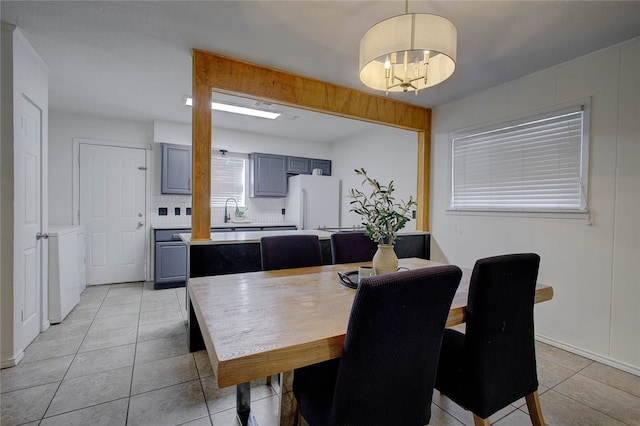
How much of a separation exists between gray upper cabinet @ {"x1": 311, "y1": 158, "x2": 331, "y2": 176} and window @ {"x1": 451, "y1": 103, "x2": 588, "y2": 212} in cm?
261

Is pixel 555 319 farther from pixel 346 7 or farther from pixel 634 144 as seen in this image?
pixel 346 7

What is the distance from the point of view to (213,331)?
3.29 ft

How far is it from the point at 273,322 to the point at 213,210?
4.16 meters

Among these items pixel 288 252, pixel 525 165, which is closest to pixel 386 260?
pixel 288 252

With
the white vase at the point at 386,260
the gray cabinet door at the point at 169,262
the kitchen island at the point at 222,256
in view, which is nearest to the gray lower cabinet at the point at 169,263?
the gray cabinet door at the point at 169,262

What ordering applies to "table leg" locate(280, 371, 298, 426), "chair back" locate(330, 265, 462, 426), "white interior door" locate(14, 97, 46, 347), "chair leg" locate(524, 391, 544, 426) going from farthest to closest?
"white interior door" locate(14, 97, 46, 347)
"chair leg" locate(524, 391, 544, 426)
"table leg" locate(280, 371, 298, 426)
"chair back" locate(330, 265, 462, 426)

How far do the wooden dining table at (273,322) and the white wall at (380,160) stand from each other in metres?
2.35

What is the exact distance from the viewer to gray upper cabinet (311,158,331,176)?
5523mm

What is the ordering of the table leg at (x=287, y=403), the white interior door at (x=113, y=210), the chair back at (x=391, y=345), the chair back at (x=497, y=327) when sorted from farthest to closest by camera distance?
the white interior door at (x=113, y=210) < the table leg at (x=287, y=403) < the chair back at (x=497, y=327) < the chair back at (x=391, y=345)

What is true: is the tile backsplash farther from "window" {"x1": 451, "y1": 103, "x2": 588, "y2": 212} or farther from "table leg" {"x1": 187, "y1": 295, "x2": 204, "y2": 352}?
"window" {"x1": 451, "y1": 103, "x2": 588, "y2": 212}

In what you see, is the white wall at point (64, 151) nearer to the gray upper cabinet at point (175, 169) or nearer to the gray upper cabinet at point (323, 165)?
the gray upper cabinet at point (175, 169)

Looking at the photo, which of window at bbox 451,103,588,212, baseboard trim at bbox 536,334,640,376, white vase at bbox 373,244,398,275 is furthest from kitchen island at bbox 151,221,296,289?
baseboard trim at bbox 536,334,640,376

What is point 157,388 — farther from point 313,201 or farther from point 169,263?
point 313,201

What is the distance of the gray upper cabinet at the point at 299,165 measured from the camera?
5.29 m
